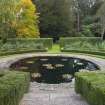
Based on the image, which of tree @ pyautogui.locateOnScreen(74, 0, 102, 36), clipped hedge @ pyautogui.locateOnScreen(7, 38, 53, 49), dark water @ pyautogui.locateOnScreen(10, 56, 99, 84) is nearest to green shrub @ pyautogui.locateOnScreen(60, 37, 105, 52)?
clipped hedge @ pyautogui.locateOnScreen(7, 38, 53, 49)

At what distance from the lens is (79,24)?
43844mm

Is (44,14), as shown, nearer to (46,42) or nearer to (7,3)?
(46,42)

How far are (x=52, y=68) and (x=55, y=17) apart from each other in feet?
72.0

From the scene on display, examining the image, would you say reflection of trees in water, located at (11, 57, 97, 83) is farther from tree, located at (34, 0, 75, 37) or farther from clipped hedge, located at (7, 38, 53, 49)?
tree, located at (34, 0, 75, 37)

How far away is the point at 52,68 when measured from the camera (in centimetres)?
1700

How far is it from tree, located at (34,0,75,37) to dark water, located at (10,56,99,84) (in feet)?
55.5

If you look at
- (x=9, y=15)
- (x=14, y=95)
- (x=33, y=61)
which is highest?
(x=9, y=15)

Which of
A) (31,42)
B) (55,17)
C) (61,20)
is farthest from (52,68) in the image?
(61,20)

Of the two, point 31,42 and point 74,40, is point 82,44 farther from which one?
point 31,42

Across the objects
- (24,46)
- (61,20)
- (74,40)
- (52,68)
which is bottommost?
(52,68)

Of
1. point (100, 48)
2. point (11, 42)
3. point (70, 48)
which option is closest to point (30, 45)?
point (11, 42)

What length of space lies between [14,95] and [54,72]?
9.82 meters

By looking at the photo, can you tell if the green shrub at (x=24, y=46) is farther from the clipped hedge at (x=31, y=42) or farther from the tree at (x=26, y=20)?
the tree at (x=26, y=20)

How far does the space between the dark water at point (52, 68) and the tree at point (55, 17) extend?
55.5 feet
